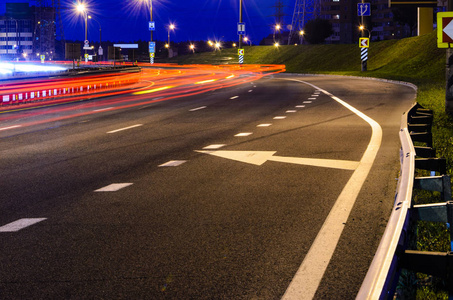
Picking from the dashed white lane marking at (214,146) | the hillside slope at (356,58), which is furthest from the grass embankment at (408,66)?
the dashed white lane marking at (214,146)

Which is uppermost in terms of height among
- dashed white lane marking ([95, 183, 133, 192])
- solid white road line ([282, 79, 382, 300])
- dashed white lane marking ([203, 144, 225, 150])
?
dashed white lane marking ([203, 144, 225, 150])

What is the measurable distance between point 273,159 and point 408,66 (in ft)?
174

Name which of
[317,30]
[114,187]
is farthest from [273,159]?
[317,30]

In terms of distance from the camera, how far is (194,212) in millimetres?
6859

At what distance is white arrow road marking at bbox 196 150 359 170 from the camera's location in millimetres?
9945

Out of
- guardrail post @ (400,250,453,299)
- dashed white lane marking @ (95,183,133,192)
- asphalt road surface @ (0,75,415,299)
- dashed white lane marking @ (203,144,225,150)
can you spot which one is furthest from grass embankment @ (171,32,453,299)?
dashed white lane marking @ (203,144,225,150)

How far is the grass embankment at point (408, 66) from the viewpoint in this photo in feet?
17.9

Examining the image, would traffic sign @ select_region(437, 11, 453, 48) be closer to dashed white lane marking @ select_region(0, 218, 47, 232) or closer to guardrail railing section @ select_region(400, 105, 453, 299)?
guardrail railing section @ select_region(400, 105, 453, 299)

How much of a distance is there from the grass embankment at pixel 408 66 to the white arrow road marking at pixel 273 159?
137 cm

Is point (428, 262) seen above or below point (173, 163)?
above

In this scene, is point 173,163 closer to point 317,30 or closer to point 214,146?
point 214,146

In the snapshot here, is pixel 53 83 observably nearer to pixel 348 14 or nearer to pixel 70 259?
pixel 70 259

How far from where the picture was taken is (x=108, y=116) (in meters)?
20.7

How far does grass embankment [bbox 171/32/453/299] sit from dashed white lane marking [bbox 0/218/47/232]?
3484 millimetres
